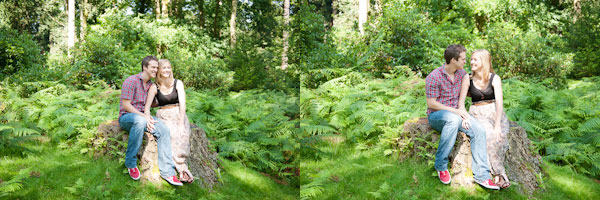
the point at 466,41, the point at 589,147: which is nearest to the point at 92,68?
the point at 589,147

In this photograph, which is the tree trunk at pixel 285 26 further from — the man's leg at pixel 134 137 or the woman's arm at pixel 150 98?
the man's leg at pixel 134 137

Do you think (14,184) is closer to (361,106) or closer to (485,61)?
(361,106)

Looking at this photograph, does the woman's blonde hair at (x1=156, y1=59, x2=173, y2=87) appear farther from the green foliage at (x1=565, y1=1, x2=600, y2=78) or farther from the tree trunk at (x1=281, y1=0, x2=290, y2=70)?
the green foliage at (x1=565, y1=1, x2=600, y2=78)

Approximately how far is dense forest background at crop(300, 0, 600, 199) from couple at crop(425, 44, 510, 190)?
19 centimetres

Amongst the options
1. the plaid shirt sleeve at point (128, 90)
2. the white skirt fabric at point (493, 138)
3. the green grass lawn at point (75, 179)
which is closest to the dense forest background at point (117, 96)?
the green grass lawn at point (75, 179)

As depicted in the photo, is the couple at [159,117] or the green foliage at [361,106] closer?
the couple at [159,117]

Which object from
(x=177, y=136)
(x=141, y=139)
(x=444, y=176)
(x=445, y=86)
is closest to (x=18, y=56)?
(x=141, y=139)

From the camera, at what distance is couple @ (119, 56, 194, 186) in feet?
12.0

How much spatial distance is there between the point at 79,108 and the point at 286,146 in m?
2.50

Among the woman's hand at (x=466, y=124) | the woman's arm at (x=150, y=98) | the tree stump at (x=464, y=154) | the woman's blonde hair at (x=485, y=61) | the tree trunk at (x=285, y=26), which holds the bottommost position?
the tree stump at (x=464, y=154)

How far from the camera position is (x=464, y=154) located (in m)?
3.51

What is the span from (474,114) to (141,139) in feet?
9.95

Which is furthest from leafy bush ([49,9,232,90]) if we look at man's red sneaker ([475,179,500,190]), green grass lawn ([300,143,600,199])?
man's red sneaker ([475,179,500,190])

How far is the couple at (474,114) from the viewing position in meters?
3.45
